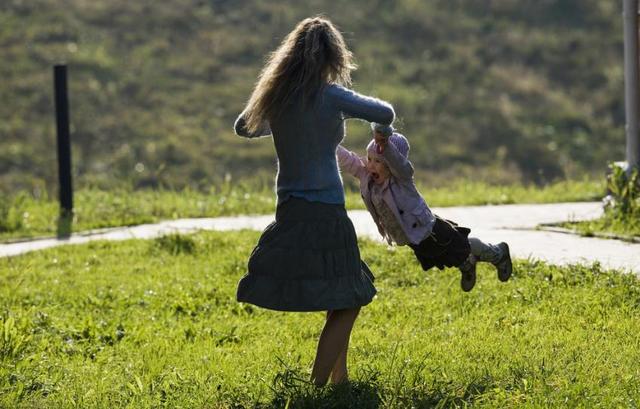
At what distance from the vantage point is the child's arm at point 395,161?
582 cm

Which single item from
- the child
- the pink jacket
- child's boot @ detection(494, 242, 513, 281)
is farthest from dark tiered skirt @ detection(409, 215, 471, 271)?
child's boot @ detection(494, 242, 513, 281)

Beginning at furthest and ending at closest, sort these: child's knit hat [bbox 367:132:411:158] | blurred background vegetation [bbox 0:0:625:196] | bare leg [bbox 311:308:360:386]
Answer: blurred background vegetation [bbox 0:0:625:196] → child's knit hat [bbox 367:132:411:158] → bare leg [bbox 311:308:360:386]

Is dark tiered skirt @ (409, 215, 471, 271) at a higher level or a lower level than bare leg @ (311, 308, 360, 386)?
higher

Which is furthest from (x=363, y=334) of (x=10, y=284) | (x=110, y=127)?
(x=110, y=127)

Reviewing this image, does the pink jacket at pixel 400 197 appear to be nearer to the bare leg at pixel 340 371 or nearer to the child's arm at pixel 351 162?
the child's arm at pixel 351 162

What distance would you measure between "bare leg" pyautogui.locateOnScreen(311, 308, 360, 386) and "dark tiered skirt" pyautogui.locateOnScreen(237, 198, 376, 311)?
5.2 inches

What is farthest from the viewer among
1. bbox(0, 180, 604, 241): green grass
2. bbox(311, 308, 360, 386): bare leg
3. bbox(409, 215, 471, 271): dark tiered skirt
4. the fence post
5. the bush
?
the fence post

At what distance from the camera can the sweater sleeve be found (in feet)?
17.7

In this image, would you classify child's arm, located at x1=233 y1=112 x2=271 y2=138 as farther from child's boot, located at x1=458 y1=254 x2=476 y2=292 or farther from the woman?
child's boot, located at x1=458 y1=254 x2=476 y2=292

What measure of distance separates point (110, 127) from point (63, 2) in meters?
6.98

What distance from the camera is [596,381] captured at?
18.7ft

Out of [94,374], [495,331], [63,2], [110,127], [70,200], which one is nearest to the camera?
[94,374]

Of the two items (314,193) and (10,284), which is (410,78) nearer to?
(10,284)

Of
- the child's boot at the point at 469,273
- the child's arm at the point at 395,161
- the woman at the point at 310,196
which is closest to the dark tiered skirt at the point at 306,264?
the woman at the point at 310,196
